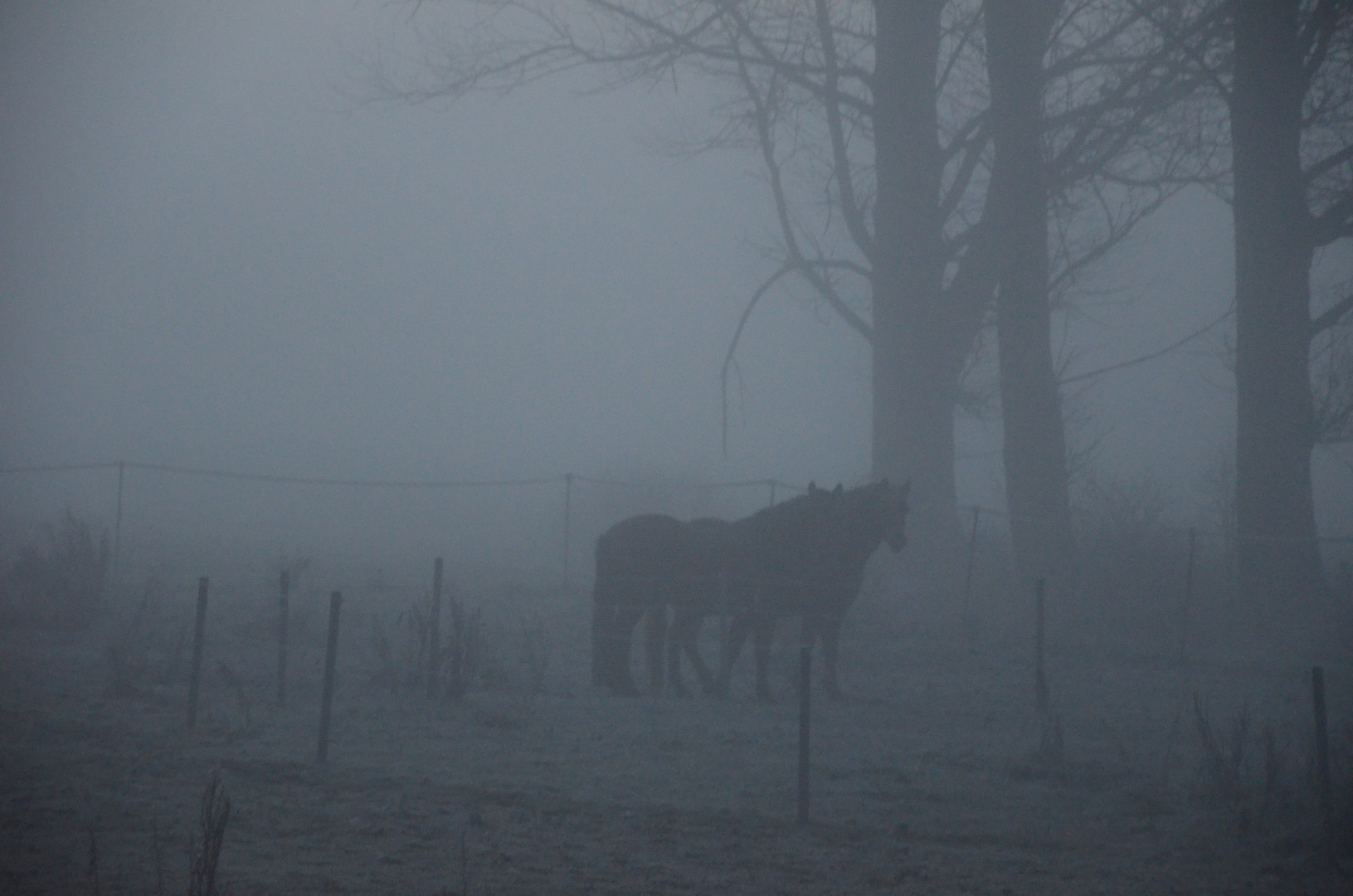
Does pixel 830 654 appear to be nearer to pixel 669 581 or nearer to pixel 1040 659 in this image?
pixel 669 581

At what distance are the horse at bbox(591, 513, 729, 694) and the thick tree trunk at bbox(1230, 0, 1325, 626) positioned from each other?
8.76 meters

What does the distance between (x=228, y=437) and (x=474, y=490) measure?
11588mm

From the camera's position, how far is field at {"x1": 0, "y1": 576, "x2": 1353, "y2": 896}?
6387mm

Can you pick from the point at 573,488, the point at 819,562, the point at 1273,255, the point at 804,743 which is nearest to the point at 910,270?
the point at 1273,255

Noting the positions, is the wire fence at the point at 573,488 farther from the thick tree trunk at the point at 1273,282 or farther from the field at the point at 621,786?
the field at the point at 621,786

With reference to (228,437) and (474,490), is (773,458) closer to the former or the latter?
(474,490)

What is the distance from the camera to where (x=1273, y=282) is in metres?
17.8

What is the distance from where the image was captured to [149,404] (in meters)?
62.7

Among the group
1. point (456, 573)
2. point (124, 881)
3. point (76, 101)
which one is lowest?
point (124, 881)

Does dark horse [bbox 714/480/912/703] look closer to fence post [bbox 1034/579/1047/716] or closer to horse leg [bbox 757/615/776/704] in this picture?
horse leg [bbox 757/615/776/704]

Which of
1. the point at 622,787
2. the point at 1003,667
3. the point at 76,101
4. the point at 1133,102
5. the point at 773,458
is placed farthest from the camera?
the point at 76,101

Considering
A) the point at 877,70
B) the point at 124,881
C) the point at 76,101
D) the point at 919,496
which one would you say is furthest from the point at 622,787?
the point at 76,101

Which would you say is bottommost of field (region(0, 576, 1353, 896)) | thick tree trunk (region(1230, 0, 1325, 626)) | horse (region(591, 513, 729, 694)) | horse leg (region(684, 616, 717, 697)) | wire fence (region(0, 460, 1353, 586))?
field (region(0, 576, 1353, 896))

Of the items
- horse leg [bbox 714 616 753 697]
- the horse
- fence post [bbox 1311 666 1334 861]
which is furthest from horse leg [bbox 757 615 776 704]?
fence post [bbox 1311 666 1334 861]
